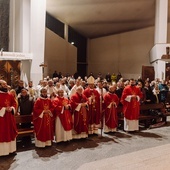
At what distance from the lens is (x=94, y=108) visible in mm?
7965

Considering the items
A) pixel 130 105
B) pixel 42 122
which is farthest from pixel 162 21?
pixel 42 122

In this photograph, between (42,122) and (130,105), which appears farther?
(130,105)

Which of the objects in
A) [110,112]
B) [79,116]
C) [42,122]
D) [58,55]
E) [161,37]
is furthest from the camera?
[58,55]

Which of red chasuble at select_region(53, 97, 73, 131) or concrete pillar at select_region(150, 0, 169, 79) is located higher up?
concrete pillar at select_region(150, 0, 169, 79)

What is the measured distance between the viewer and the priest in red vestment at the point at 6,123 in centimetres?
590

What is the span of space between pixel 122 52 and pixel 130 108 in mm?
16993

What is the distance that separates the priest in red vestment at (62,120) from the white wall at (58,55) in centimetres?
1332

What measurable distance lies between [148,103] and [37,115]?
171 inches

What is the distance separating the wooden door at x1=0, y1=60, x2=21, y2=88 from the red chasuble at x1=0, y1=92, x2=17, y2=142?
6.04 m

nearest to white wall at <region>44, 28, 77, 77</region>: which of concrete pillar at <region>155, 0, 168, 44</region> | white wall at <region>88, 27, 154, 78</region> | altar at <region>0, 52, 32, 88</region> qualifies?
white wall at <region>88, 27, 154, 78</region>

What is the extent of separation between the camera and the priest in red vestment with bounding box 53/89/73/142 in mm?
6824

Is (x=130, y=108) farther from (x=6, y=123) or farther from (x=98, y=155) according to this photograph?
(x=6, y=123)

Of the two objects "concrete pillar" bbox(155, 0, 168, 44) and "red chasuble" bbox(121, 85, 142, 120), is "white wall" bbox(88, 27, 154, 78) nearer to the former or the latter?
"concrete pillar" bbox(155, 0, 168, 44)

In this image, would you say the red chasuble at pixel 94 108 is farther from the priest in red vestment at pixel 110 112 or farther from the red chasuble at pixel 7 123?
the red chasuble at pixel 7 123
